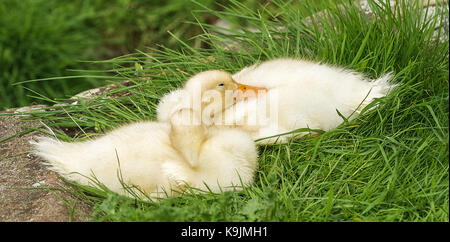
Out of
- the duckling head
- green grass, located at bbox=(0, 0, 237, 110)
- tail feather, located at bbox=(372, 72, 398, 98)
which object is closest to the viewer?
the duckling head

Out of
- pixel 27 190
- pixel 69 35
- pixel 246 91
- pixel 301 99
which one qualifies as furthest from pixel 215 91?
pixel 69 35

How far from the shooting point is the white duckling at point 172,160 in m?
2.31

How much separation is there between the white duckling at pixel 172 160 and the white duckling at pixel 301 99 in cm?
16

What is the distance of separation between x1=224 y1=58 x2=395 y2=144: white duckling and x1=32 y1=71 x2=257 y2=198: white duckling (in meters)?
0.16

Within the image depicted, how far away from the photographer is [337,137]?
8.75 feet

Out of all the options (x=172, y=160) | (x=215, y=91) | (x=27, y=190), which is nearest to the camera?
(x=172, y=160)

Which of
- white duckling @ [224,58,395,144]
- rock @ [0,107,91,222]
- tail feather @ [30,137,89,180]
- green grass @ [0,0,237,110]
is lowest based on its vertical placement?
rock @ [0,107,91,222]

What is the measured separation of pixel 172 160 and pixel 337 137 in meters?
0.84

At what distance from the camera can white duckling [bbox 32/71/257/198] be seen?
7.57 ft

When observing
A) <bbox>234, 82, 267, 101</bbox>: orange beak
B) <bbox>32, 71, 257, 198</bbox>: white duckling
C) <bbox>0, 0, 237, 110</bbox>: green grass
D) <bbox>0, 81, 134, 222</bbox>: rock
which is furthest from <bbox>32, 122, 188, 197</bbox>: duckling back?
<bbox>0, 0, 237, 110</bbox>: green grass

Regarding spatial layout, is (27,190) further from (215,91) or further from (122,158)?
(215,91)

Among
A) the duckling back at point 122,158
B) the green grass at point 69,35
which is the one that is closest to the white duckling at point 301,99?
the duckling back at point 122,158

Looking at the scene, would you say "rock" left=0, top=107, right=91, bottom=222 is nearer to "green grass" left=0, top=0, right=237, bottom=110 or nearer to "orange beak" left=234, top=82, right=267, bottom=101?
"orange beak" left=234, top=82, right=267, bottom=101

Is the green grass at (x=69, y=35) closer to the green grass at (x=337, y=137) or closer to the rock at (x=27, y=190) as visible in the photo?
the green grass at (x=337, y=137)
